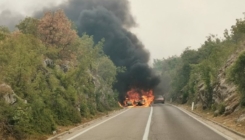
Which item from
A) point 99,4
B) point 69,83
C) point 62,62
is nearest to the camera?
point 69,83

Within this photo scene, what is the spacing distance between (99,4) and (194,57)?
55.3 meters

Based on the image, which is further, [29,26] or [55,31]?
[29,26]

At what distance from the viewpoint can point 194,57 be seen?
66.3 meters

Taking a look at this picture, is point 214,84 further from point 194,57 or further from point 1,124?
point 194,57

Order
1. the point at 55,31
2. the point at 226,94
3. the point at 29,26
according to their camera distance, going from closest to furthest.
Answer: the point at 226,94 → the point at 55,31 → the point at 29,26

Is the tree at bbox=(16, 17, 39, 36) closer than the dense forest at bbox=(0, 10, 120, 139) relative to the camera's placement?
No

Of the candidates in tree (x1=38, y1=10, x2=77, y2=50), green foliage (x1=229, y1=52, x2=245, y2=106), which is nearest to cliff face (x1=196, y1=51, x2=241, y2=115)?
green foliage (x1=229, y1=52, x2=245, y2=106)

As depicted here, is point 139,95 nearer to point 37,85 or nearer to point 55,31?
point 55,31

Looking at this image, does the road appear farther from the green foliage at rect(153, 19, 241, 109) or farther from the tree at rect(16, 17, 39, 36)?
the tree at rect(16, 17, 39, 36)

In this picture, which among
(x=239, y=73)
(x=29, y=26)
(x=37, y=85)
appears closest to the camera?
(x=37, y=85)

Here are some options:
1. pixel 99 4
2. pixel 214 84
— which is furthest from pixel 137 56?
pixel 214 84

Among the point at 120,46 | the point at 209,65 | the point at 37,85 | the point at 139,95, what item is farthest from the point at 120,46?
the point at 37,85

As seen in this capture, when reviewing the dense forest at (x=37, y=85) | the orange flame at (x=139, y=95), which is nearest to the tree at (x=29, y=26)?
the dense forest at (x=37, y=85)

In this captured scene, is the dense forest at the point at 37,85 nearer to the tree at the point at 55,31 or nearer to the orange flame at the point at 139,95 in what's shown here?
the tree at the point at 55,31
